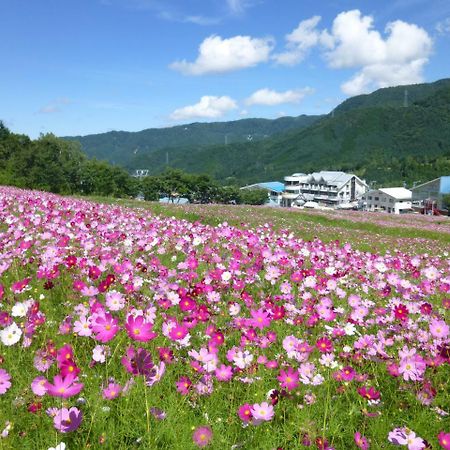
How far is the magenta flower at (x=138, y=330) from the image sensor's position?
6.88 ft

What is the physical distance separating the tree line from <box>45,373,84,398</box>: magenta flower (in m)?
33.7

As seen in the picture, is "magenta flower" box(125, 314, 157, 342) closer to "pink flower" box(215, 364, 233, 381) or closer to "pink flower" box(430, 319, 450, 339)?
"pink flower" box(215, 364, 233, 381)

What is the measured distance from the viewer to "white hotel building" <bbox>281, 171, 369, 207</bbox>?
13712 centimetres

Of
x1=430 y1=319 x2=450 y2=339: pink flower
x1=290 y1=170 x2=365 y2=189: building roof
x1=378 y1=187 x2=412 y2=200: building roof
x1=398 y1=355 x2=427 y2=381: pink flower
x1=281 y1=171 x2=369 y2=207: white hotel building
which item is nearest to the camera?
x1=398 y1=355 x2=427 y2=381: pink flower

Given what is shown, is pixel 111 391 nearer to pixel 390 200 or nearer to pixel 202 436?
pixel 202 436

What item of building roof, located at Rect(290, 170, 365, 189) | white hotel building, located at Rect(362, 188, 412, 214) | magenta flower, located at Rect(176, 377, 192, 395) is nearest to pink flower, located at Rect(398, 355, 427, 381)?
magenta flower, located at Rect(176, 377, 192, 395)

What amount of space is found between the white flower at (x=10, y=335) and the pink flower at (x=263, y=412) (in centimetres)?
149

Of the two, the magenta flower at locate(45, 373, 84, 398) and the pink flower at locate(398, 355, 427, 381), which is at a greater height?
the magenta flower at locate(45, 373, 84, 398)

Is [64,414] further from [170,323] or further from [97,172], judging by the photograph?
[97,172]

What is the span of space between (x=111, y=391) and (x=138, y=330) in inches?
19.2

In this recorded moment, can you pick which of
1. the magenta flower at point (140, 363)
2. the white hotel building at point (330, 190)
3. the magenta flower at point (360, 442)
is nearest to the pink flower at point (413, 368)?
the magenta flower at point (360, 442)

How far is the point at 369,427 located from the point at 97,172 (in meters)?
77.4

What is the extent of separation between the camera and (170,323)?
3012 millimetres

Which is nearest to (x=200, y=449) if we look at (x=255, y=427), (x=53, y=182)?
(x=255, y=427)
